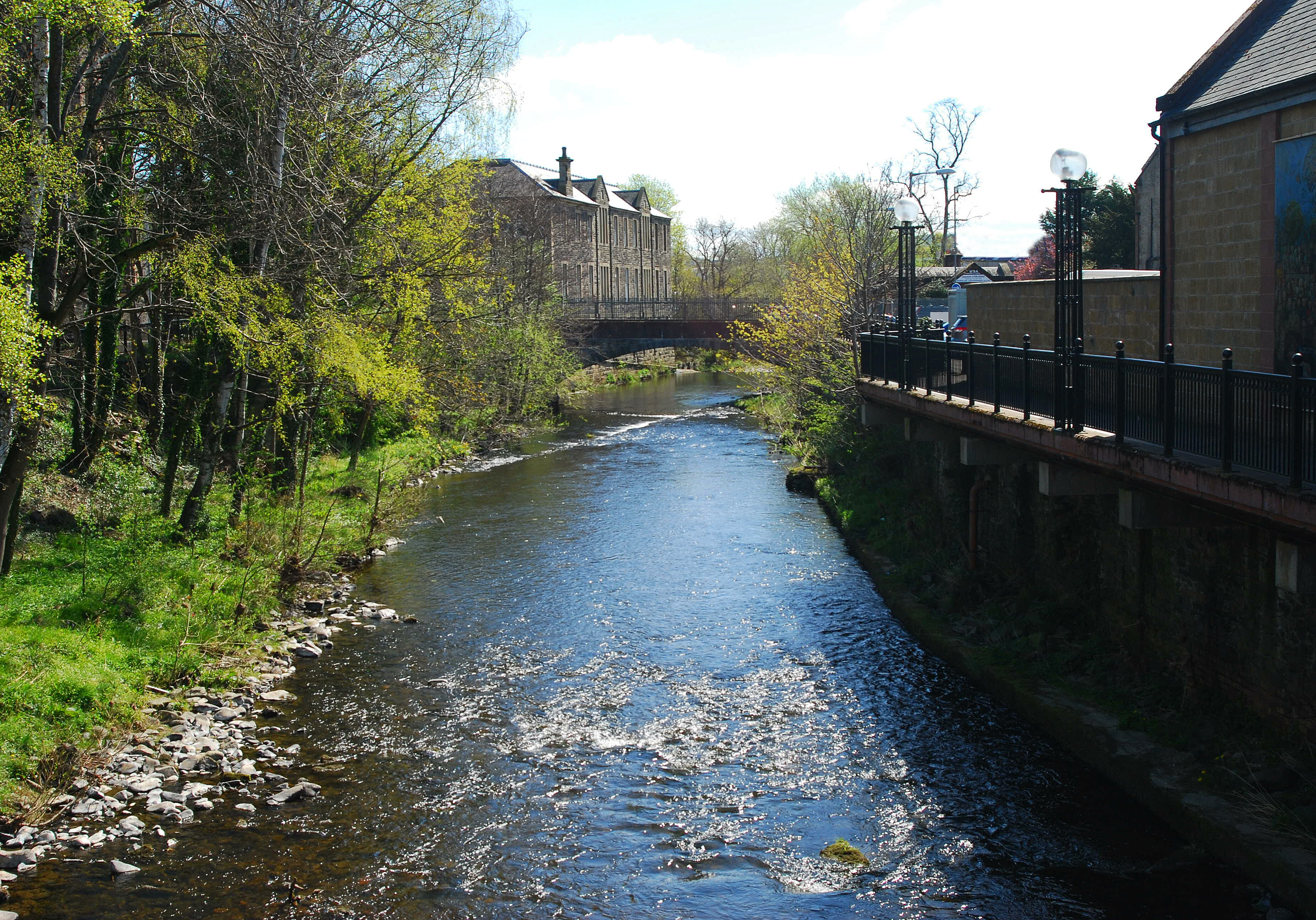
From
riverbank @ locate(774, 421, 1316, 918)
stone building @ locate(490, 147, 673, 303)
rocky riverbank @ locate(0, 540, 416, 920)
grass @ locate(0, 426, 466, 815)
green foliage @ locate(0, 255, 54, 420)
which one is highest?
stone building @ locate(490, 147, 673, 303)

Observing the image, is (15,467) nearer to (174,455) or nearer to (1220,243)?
(174,455)

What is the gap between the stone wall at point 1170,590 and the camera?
9.12 meters

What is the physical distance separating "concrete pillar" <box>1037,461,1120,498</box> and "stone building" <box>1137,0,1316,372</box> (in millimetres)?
2614

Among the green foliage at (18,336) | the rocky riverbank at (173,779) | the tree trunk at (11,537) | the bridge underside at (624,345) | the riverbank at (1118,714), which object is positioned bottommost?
→ the rocky riverbank at (173,779)

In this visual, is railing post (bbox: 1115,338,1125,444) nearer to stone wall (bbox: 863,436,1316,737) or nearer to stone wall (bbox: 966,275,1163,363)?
stone wall (bbox: 863,436,1316,737)

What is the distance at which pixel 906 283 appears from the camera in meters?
23.2

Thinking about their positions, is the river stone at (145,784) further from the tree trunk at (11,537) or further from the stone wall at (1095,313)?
the stone wall at (1095,313)

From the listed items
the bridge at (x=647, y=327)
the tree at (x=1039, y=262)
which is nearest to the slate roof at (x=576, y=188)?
the bridge at (x=647, y=327)

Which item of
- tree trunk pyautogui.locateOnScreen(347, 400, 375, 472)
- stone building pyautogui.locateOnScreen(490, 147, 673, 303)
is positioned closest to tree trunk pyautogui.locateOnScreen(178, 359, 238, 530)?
tree trunk pyautogui.locateOnScreen(347, 400, 375, 472)

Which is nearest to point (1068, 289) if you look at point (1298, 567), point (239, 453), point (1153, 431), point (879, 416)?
point (1153, 431)

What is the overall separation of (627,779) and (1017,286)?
1278 cm

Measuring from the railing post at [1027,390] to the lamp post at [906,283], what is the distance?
19.1 feet

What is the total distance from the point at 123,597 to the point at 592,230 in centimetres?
5885

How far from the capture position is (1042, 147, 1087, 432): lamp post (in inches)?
455
